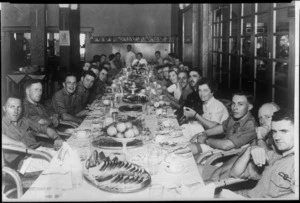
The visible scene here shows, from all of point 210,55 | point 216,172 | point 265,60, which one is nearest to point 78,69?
point 210,55

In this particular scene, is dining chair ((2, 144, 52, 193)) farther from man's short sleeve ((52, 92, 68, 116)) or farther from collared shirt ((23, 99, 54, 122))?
man's short sleeve ((52, 92, 68, 116))

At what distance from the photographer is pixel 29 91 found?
3.37 metres

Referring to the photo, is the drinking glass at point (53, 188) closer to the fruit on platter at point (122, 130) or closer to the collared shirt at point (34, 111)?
the fruit on platter at point (122, 130)

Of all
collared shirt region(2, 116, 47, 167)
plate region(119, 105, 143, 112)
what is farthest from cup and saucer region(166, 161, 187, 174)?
plate region(119, 105, 143, 112)

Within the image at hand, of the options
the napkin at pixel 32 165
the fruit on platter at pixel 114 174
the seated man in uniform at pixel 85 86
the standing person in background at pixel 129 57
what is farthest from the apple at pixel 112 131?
the standing person in background at pixel 129 57

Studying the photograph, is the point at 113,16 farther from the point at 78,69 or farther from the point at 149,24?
the point at 78,69

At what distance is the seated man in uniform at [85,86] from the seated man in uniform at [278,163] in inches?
99.5

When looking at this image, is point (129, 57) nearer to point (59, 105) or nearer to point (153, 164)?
point (59, 105)

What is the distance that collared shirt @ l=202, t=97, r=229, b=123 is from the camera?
3590 millimetres

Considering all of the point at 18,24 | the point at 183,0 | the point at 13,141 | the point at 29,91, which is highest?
the point at 18,24

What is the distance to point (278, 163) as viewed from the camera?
7.84 feet

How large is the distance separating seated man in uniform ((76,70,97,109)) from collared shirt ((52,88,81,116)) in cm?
15

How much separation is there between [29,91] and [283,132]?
2.13 metres

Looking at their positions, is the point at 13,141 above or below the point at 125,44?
below
